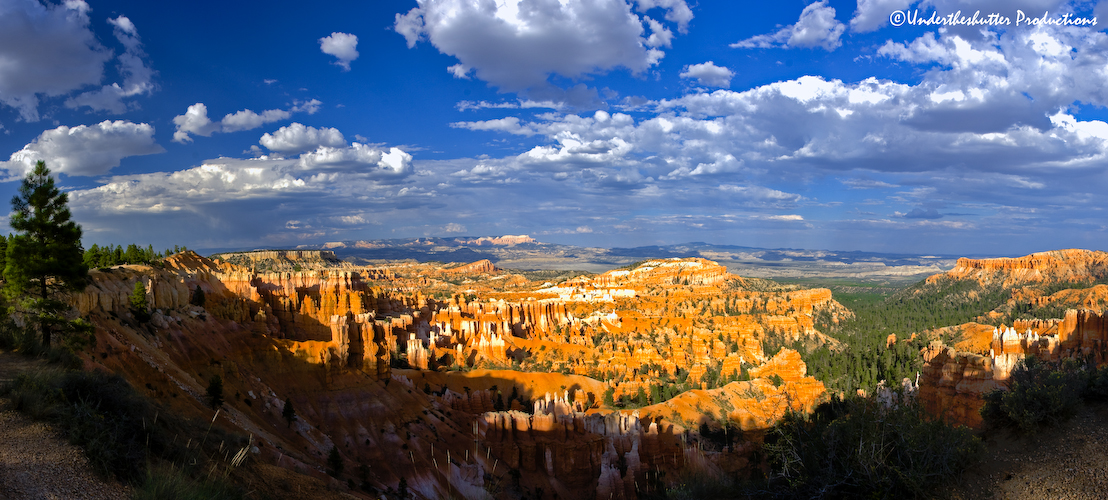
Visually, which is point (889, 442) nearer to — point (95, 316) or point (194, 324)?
point (95, 316)

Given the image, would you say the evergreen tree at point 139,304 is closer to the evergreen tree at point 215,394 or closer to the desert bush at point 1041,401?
the evergreen tree at point 215,394

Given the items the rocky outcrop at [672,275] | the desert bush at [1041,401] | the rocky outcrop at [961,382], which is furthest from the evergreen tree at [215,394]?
the rocky outcrop at [672,275]

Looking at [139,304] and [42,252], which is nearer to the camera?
[42,252]

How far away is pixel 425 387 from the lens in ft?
189

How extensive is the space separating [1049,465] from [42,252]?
37.2 m

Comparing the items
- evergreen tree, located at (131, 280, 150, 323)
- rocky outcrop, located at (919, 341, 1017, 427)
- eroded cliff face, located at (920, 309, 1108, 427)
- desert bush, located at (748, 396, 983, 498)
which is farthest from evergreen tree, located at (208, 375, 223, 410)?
rocky outcrop, located at (919, 341, 1017, 427)

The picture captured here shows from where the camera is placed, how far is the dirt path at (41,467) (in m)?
9.68

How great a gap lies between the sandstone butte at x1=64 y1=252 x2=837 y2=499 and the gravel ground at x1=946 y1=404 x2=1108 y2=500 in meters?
8.13

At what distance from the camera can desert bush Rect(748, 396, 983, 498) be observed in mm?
13609

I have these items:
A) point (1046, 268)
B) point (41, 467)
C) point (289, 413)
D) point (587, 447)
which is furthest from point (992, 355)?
point (1046, 268)

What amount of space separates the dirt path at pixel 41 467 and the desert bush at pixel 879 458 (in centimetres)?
1416

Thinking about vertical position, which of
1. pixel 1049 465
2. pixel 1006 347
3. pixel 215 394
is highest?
pixel 1049 465

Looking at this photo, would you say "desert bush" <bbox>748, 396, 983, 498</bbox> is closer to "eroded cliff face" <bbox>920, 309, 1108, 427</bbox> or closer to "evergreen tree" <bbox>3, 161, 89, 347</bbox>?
"eroded cliff face" <bbox>920, 309, 1108, 427</bbox>

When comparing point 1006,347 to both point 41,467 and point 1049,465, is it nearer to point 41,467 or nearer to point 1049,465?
point 1049,465
